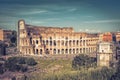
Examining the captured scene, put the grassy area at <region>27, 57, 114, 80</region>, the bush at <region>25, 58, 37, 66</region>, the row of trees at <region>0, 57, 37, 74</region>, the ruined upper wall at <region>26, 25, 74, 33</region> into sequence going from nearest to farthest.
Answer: the grassy area at <region>27, 57, 114, 80</region> < the row of trees at <region>0, 57, 37, 74</region> < the bush at <region>25, 58, 37, 66</region> < the ruined upper wall at <region>26, 25, 74, 33</region>

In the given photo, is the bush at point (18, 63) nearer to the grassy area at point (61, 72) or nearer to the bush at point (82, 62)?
the grassy area at point (61, 72)

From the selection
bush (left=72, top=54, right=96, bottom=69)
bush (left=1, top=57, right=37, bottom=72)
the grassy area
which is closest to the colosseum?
bush (left=1, top=57, right=37, bottom=72)

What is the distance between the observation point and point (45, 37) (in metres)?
65.0

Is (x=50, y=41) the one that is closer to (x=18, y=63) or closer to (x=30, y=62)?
(x=30, y=62)

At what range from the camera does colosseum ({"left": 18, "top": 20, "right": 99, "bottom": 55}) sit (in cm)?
6184

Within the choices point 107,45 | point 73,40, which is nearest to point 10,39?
point 73,40

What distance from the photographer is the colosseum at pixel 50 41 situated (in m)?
61.8

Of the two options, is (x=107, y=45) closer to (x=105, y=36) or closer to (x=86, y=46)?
(x=86, y=46)

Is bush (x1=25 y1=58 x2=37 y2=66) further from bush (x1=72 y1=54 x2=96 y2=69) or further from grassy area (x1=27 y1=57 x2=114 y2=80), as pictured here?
bush (x1=72 y1=54 x2=96 y2=69)

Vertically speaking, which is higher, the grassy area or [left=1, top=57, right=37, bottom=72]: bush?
[left=1, top=57, right=37, bottom=72]: bush

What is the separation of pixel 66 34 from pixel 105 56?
18233 millimetres

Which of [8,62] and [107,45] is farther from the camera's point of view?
[107,45]

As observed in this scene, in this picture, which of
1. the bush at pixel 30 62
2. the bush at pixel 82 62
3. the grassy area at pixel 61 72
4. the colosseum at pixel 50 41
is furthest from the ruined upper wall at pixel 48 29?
the bush at pixel 82 62

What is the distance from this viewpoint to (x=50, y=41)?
6519cm
